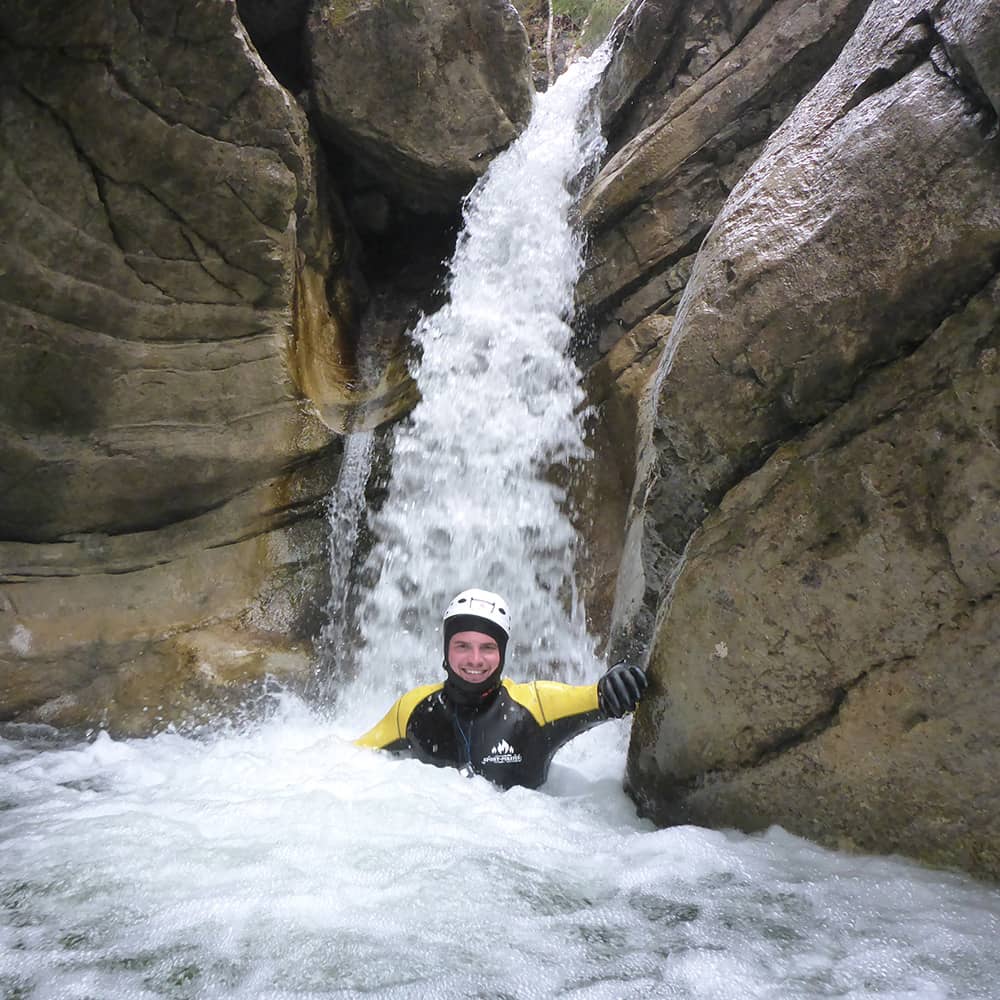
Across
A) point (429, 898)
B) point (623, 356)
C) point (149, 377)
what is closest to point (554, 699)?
point (429, 898)

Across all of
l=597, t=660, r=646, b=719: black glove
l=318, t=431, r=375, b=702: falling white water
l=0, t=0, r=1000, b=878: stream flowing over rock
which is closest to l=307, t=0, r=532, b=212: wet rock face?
l=0, t=0, r=1000, b=878: stream flowing over rock

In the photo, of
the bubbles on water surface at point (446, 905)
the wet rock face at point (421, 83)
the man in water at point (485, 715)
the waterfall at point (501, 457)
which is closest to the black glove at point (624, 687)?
the man in water at point (485, 715)

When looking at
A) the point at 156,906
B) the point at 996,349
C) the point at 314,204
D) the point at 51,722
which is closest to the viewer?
the point at 156,906

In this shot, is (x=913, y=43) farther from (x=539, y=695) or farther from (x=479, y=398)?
(x=479, y=398)

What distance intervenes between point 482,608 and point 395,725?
86cm

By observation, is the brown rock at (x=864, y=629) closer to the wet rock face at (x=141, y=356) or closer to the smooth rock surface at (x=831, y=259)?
the smooth rock surface at (x=831, y=259)

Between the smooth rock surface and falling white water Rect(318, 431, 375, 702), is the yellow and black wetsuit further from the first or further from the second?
falling white water Rect(318, 431, 375, 702)

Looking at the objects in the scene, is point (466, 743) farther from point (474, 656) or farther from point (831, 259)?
point (831, 259)

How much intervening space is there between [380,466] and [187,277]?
235 cm

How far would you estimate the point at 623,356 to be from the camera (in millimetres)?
7023

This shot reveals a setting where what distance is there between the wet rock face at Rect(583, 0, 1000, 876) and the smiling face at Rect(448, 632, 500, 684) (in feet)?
3.03

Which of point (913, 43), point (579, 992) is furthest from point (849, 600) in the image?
point (913, 43)

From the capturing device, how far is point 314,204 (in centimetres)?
839

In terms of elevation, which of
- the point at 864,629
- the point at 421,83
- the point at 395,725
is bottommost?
the point at 395,725
